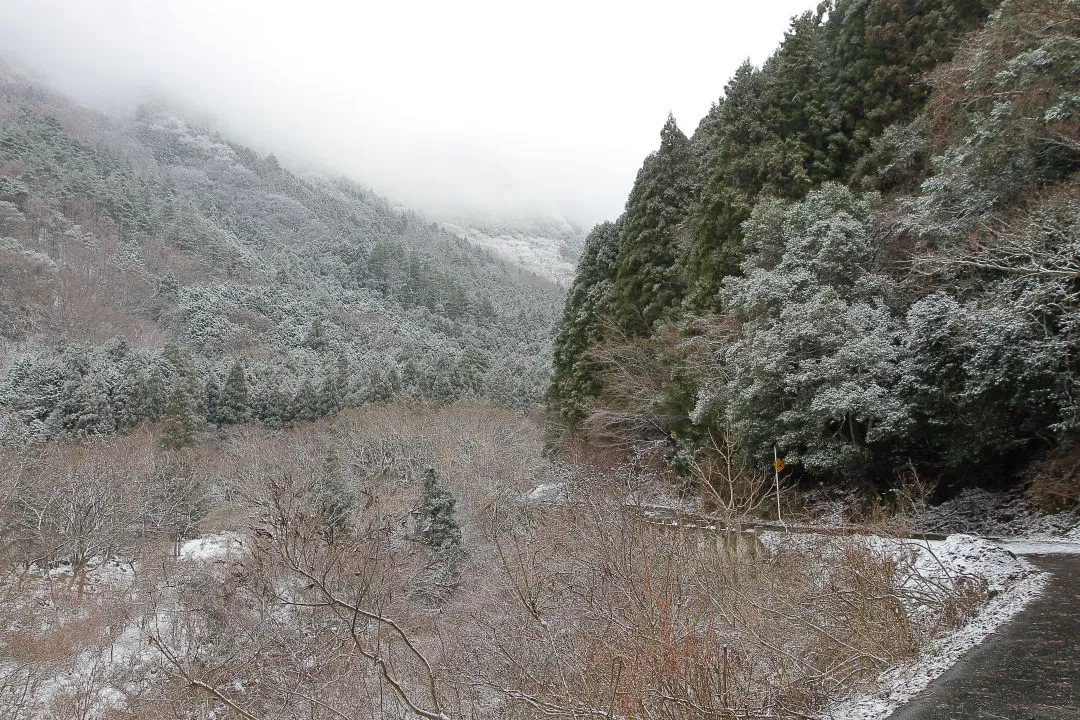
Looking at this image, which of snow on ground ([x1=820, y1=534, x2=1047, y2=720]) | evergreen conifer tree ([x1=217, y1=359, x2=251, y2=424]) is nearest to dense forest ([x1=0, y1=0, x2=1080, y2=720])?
snow on ground ([x1=820, y1=534, x2=1047, y2=720])

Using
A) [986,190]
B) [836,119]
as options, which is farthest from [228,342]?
[986,190]

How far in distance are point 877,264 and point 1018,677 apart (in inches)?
428

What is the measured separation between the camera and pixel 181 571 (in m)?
19.6

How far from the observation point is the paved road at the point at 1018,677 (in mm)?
3309

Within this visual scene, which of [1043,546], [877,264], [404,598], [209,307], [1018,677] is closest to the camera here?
[1018,677]

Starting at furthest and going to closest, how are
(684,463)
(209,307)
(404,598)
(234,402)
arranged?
1. (209,307)
2. (234,402)
3. (684,463)
4. (404,598)

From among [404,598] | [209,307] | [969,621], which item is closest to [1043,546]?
[969,621]

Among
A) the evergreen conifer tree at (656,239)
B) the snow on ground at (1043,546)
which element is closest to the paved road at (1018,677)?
the snow on ground at (1043,546)

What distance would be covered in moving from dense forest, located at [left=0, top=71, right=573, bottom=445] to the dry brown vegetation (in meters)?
5.70

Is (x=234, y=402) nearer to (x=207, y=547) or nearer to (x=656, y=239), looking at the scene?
(x=207, y=547)

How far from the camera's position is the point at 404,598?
631 inches

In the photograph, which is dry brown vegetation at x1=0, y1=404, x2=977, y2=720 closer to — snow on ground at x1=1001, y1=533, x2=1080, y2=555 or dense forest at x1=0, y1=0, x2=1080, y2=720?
dense forest at x1=0, y1=0, x2=1080, y2=720

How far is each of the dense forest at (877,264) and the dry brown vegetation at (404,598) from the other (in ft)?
10.7

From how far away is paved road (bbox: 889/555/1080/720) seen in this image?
3309 millimetres
